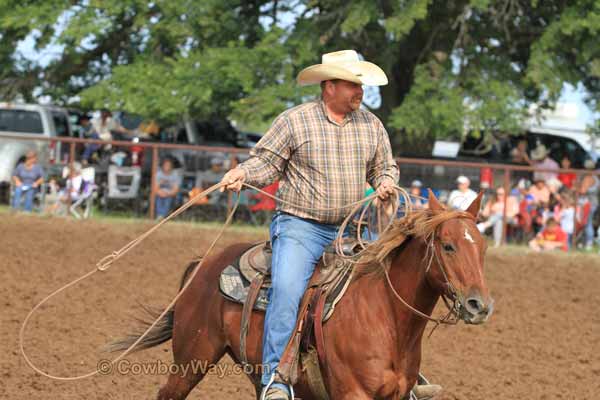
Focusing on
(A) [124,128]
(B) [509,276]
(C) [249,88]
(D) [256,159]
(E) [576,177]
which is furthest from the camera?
(A) [124,128]

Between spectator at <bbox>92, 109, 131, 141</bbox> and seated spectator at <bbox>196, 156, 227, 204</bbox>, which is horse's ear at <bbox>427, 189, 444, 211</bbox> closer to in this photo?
seated spectator at <bbox>196, 156, 227, 204</bbox>

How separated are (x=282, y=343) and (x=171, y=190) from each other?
10809 mm

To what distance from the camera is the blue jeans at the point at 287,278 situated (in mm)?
5070

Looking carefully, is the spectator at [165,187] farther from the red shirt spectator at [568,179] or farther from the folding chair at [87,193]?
the red shirt spectator at [568,179]

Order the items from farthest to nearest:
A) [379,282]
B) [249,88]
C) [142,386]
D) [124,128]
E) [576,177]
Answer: [124,128] < [249,88] < [576,177] < [142,386] < [379,282]

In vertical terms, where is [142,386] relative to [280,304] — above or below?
below

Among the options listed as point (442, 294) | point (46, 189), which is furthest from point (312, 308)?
point (46, 189)

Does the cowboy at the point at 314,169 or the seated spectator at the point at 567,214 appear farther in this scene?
the seated spectator at the point at 567,214

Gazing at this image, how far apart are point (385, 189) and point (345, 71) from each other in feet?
2.16

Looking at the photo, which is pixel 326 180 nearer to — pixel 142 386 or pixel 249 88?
pixel 142 386

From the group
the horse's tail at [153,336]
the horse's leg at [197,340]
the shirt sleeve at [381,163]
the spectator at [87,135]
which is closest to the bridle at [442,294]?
the shirt sleeve at [381,163]

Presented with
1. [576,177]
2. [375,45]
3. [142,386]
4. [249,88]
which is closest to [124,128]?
[249,88]

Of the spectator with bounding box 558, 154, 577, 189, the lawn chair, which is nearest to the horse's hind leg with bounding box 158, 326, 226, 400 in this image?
the lawn chair

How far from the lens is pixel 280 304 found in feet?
16.7
